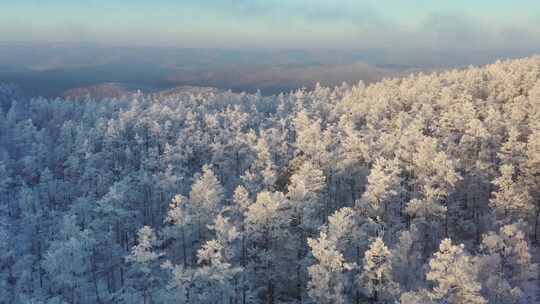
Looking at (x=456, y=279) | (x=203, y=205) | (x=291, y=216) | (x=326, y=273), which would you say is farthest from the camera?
(x=291, y=216)

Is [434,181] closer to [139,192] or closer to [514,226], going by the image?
[514,226]

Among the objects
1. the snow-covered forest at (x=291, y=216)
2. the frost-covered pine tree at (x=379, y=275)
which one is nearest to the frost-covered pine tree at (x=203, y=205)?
the snow-covered forest at (x=291, y=216)

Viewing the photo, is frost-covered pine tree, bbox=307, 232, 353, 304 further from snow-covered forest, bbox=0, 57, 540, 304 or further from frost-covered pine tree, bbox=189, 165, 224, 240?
frost-covered pine tree, bbox=189, 165, 224, 240

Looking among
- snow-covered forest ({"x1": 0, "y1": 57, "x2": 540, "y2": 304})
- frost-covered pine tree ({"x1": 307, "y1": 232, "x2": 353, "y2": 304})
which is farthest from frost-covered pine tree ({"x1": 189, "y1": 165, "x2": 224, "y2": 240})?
frost-covered pine tree ({"x1": 307, "y1": 232, "x2": 353, "y2": 304})

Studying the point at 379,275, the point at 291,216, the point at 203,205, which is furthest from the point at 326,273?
the point at 203,205

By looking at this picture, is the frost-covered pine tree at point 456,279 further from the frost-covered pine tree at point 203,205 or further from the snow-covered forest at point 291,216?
the frost-covered pine tree at point 203,205

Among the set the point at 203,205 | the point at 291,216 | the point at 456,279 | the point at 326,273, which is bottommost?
the point at 326,273

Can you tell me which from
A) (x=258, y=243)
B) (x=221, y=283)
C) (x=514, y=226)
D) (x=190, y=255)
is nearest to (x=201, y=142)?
(x=190, y=255)

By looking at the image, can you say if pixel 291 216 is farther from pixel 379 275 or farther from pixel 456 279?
pixel 456 279
